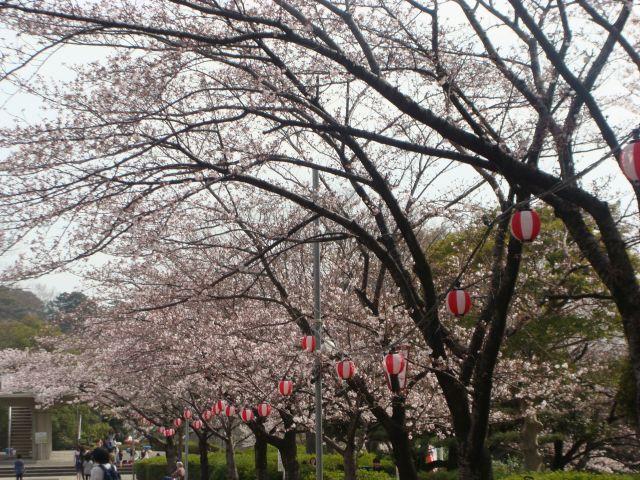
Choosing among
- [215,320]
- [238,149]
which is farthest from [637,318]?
[215,320]

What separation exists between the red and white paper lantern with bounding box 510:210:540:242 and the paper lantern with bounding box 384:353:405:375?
9.14 feet

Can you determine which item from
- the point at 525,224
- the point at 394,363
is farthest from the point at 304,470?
the point at 525,224

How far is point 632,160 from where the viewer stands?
18.0 ft

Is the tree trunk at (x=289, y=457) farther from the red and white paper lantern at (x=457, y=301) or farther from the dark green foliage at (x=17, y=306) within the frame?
the dark green foliage at (x=17, y=306)

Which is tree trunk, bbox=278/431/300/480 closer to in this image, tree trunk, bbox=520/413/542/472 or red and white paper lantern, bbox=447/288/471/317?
tree trunk, bbox=520/413/542/472

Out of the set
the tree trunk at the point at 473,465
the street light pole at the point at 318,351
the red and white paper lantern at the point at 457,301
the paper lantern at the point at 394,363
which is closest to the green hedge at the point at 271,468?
the street light pole at the point at 318,351

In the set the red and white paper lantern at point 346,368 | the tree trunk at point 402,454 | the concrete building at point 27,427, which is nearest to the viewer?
the tree trunk at point 402,454

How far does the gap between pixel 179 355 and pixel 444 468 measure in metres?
10.3

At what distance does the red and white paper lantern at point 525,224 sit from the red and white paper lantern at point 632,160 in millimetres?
1471

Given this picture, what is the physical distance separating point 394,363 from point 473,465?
1.63m

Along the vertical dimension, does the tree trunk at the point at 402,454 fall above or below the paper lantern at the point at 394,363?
below

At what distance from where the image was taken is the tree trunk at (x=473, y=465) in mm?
8109

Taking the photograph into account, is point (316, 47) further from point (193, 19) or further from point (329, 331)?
point (329, 331)

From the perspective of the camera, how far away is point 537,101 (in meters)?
7.31
